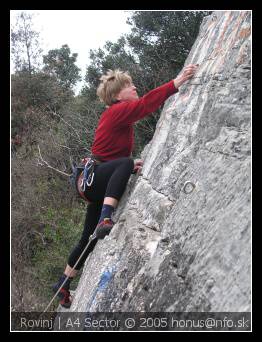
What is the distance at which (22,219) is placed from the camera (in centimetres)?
1258

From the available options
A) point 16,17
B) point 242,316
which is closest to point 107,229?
point 242,316

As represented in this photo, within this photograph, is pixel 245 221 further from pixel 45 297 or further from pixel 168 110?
pixel 45 297

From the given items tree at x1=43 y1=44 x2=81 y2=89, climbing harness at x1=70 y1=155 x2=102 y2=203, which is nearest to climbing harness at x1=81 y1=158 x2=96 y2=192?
climbing harness at x1=70 y1=155 x2=102 y2=203

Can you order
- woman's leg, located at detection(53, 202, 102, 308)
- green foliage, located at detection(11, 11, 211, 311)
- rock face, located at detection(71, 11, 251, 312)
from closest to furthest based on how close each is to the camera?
rock face, located at detection(71, 11, 251, 312), woman's leg, located at detection(53, 202, 102, 308), green foliage, located at detection(11, 11, 211, 311)

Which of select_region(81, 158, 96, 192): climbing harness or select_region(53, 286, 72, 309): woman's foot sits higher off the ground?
select_region(81, 158, 96, 192): climbing harness

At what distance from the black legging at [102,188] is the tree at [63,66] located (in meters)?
17.5

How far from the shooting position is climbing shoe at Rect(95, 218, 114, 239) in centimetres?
439

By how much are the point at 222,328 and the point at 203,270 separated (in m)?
0.38

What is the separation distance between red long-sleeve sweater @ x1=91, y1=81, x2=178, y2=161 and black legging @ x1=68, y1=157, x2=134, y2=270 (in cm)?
15

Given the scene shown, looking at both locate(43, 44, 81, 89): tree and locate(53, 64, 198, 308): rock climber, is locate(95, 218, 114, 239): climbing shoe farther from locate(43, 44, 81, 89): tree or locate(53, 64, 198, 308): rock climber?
locate(43, 44, 81, 89): tree

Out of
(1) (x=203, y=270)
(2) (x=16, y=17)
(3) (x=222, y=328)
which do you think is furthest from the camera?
(2) (x=16, y=17)

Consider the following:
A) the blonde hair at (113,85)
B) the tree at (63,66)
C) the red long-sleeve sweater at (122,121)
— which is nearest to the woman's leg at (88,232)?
the red long-sleeve sweater at (122,121)

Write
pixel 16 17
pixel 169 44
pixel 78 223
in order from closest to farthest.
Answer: pixel 78 223 → pixel 169 44 → pixel 16 17

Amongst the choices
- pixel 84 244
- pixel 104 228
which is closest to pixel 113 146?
pixel 104 228
